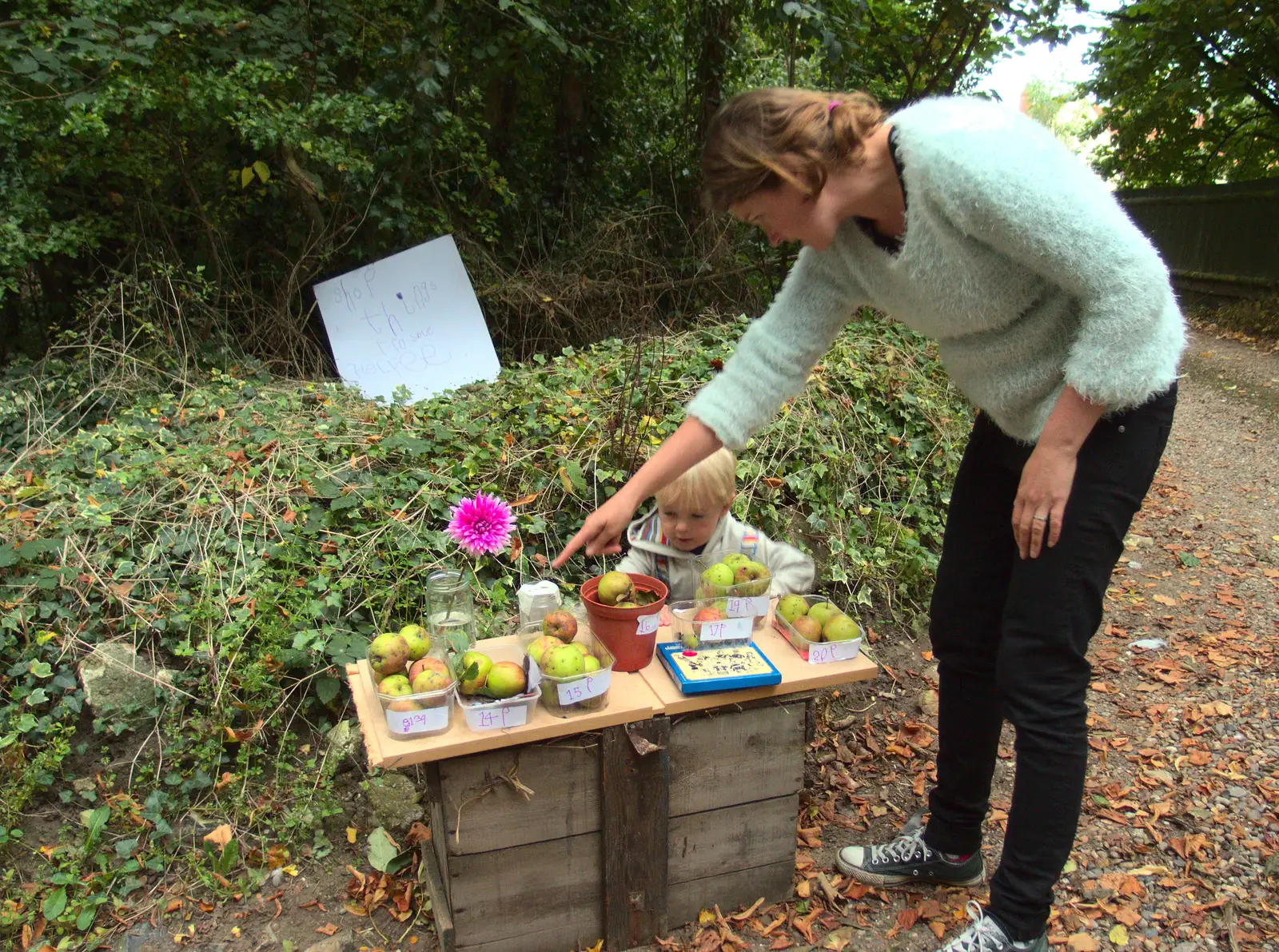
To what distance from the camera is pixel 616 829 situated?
6.35ft

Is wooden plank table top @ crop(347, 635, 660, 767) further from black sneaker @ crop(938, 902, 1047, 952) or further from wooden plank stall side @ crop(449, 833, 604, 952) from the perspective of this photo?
black sneaker @ crop(938, 902, 1047, 952)

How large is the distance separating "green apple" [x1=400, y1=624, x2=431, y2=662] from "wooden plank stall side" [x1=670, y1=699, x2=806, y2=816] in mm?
568

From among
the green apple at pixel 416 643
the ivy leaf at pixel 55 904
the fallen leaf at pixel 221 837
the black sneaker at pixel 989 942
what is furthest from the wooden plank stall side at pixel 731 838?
the ivy leaf at pixel 55 904

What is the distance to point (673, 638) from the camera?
2.14m

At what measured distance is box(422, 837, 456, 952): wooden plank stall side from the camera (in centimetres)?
193

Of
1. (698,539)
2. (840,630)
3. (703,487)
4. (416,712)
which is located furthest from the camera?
(698,539)

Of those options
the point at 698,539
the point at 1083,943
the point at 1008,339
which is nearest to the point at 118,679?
the point at 698,539

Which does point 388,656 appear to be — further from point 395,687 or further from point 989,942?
point 989,942

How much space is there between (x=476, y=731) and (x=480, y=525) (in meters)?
0.41

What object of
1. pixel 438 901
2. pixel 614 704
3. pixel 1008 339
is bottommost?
pixel 438 901

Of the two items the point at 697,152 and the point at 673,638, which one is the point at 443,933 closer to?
the point at 673,638

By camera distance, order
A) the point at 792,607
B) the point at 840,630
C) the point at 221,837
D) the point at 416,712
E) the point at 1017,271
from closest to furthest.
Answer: the point at 1017,271
the point at 416,712
the point at 840,630
the point at 792,607
the point at 221,837

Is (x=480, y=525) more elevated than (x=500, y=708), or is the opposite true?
(x=480, y=525)

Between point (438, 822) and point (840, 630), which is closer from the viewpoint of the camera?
point (438, 822)
